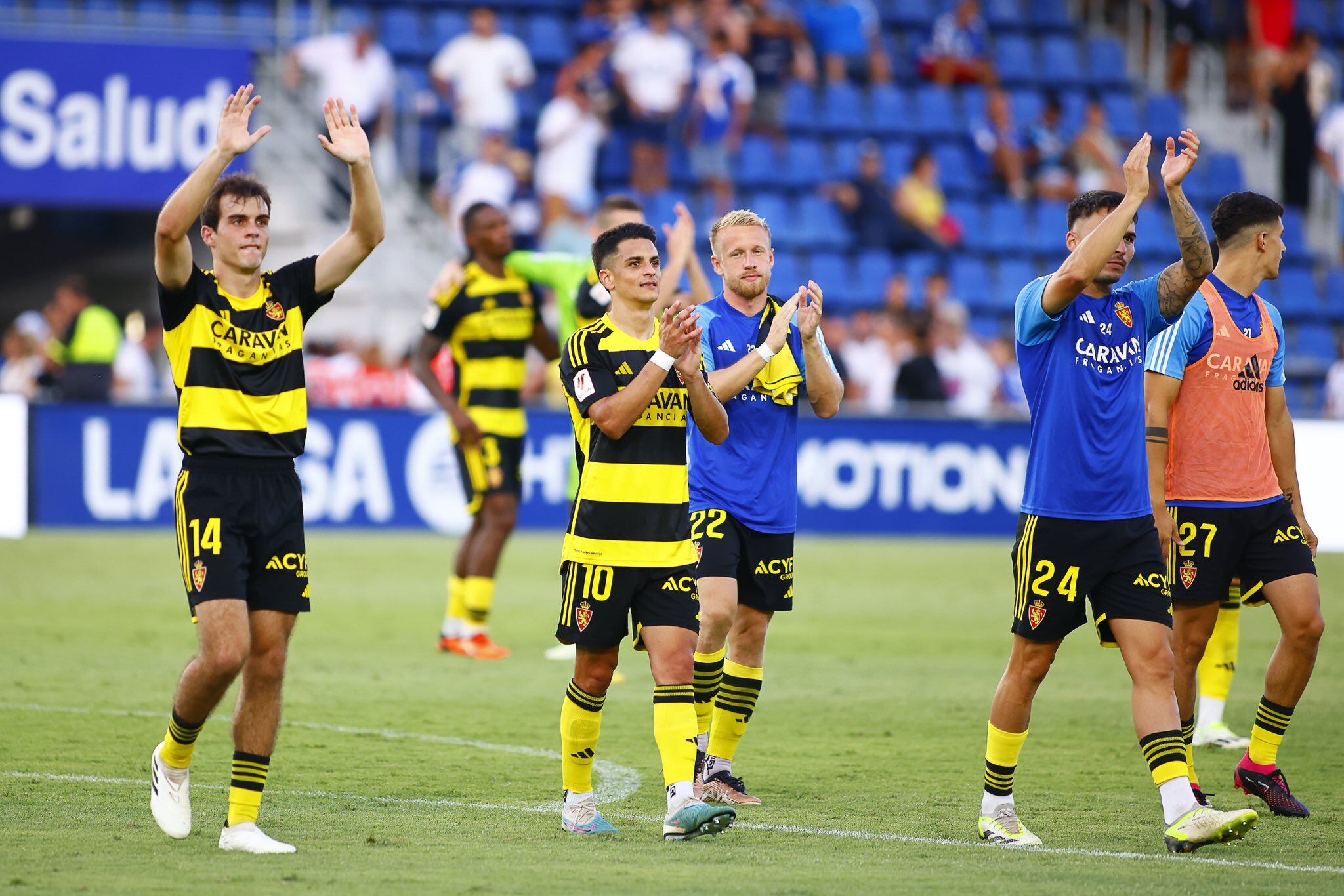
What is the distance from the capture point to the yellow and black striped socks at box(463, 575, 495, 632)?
11.4m

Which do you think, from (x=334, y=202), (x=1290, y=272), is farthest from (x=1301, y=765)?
(x=1290, y=272)

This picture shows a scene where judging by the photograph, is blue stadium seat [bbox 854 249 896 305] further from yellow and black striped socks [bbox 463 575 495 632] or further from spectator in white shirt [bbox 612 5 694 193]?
yellow and black striped socks [bbox 463 575 495 632]

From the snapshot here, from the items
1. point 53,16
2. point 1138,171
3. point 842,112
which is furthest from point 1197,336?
point 842,112

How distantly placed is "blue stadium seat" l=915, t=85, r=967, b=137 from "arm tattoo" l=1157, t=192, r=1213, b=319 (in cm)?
1856

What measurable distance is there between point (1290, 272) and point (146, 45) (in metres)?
15.2

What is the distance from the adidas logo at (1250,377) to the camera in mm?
7355

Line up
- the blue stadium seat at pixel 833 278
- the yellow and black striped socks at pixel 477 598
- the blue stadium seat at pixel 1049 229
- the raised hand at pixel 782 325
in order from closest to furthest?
the raised hand at pixel 782 325 < the yellow and black striped socks at pixel 477 598 < the blue stadium seat at pixel 833 278 < the blue stadium seat at pixel 1049 229

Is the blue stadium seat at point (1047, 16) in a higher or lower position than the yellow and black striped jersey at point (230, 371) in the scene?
higher

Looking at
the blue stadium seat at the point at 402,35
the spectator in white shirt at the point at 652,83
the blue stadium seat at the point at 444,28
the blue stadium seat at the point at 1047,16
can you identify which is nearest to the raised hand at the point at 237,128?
the spectator in white shirt at the point at 652,83

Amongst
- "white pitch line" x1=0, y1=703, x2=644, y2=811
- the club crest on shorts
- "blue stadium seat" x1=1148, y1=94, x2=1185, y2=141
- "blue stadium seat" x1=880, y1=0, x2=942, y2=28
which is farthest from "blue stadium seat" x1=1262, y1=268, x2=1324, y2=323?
the club crest on shorts

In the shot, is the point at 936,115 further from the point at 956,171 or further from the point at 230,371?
the point at 230,371

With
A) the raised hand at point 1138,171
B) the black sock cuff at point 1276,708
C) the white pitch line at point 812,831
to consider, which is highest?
the raised hand at point 1138,171

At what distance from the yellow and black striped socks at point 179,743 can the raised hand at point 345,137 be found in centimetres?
204

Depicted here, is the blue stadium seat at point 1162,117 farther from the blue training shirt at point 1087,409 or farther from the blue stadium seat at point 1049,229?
the blue training shirt at point 1087,409
